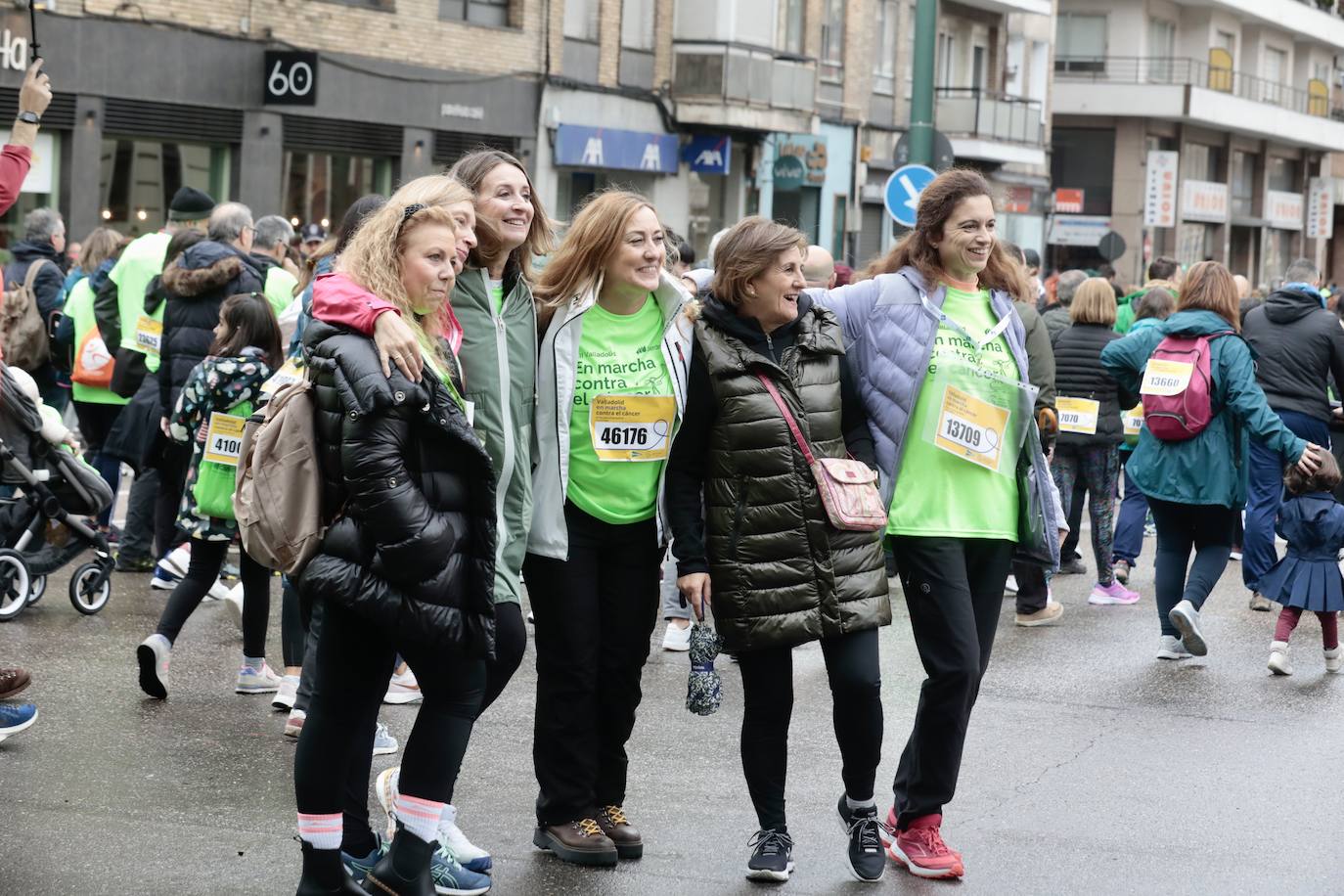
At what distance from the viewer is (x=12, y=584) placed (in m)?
9.68

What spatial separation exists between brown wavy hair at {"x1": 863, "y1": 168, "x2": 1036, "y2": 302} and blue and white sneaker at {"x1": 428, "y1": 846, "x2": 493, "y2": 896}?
7.45 ft

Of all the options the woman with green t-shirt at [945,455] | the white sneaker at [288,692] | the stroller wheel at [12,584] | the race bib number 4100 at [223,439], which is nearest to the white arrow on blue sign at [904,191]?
the stroller wheel at [12,584]

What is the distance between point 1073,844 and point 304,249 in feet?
46.2

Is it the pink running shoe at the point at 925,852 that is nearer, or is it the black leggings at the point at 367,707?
the black leggings at the point at 367,707

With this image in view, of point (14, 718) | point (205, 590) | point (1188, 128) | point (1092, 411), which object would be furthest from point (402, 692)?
point (1188, 128)

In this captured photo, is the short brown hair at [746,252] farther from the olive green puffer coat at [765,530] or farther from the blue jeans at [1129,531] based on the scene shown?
the blue jeans at [1129,531]

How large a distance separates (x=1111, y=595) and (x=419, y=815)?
769 cm

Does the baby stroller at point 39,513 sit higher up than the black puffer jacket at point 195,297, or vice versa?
the black puffer jacket at point 195,297

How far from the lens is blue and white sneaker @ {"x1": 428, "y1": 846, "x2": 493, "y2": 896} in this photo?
5406 millimetres

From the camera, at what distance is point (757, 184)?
1339 inches

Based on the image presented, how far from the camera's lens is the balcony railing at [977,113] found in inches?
1630

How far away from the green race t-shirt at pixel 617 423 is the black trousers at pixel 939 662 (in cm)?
85

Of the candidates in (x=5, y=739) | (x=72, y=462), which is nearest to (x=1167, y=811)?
(x=5, y=739)

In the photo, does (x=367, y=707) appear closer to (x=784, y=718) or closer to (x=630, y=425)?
(x=630, y=425)
